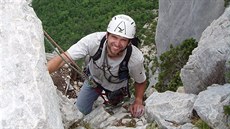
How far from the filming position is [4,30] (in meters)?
5.12

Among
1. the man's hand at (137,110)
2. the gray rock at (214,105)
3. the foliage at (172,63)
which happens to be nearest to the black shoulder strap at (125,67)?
the man's hand at (137,110)

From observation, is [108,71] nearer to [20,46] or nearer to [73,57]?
[73,57]

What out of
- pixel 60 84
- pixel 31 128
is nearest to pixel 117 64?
pixel 31 128

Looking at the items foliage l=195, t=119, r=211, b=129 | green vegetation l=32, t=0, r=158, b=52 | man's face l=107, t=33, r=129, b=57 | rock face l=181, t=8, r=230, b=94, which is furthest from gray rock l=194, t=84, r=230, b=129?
green vegetation l=32, t=0, r=158, b=52

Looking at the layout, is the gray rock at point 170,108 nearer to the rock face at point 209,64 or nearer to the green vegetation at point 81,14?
the rock face at point 209,64

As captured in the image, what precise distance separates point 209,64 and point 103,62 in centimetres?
190

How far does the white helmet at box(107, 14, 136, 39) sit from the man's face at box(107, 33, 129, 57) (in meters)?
0.08

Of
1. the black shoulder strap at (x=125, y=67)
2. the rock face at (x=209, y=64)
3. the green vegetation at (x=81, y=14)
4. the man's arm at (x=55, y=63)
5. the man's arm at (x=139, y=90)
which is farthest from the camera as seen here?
the green vegetation at (x=81, y=14)

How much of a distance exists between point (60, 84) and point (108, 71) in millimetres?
6066

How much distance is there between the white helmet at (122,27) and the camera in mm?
7754

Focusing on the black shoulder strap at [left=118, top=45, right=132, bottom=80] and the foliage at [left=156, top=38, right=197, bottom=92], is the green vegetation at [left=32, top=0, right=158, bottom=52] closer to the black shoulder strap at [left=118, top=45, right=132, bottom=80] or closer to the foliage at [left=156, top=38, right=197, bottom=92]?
the foliage at [left=156, top=38, right=197, bottom=92]

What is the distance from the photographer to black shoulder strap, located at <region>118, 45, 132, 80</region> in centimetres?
796

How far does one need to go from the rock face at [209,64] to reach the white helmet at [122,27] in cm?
161

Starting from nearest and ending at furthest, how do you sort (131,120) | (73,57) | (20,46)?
(20,46) < (73,57) < (131,120)
